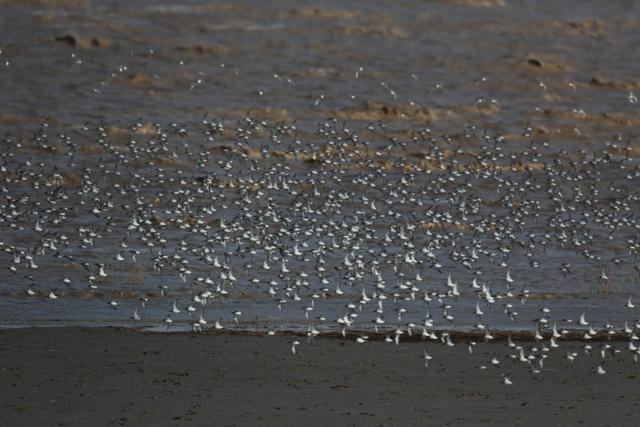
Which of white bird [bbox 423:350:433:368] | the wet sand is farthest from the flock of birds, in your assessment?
white bird [bbox 423:350:433:368]

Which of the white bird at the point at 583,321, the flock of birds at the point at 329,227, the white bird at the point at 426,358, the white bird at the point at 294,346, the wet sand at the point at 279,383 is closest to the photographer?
the wet sand at the point at 279,383

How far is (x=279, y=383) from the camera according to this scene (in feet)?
80.8

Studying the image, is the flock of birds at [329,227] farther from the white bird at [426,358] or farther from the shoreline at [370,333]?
the white bird at [426,358]

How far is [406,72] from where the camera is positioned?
5638 cm

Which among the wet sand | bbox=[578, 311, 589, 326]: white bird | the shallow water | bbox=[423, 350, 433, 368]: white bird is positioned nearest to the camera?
the wet sand

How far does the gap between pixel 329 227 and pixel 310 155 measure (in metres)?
8.37

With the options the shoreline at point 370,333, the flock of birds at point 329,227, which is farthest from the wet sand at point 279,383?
the flock of birds at point 329,227

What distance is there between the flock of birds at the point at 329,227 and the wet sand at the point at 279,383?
57 centimetres

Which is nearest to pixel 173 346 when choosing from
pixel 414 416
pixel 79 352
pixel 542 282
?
pixel 79 352

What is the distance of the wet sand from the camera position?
74.4 feet

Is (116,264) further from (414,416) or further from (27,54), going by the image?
(27,54)

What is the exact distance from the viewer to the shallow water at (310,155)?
32.8m

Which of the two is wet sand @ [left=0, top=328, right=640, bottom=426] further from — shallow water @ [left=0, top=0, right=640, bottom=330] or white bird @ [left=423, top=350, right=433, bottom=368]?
shallow water @ [left=0, top=0, right=640, bottom=330]

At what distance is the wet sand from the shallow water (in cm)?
226
